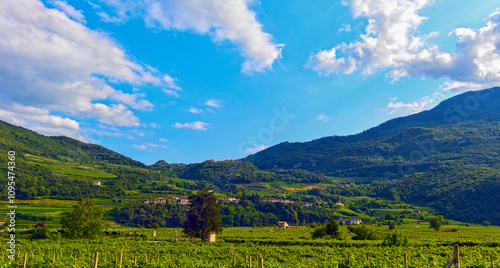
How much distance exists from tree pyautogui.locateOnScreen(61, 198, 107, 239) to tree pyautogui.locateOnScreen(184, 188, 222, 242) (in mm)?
12939

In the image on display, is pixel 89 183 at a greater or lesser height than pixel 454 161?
lesser

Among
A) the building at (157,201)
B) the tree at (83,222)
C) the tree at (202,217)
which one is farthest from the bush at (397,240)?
the building at (157,201)

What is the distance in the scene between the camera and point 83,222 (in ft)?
130

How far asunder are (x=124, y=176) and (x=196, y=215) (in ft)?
521

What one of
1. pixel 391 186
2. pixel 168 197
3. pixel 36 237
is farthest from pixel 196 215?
pixel 391 186

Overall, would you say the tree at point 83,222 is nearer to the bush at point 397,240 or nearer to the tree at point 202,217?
the tree at point 202,217

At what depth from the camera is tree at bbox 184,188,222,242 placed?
40.8 metres

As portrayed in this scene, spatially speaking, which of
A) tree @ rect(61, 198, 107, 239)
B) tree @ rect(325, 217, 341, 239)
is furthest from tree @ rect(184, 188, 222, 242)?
tree @ rect(325, 217, 341, 239)

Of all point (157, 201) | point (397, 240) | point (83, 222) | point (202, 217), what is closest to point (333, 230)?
point (397, 240)

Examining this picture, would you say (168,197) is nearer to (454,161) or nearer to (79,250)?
(79,250)

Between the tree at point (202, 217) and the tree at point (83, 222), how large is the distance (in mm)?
12939

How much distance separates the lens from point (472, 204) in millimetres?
119688

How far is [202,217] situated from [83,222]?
16477 mm

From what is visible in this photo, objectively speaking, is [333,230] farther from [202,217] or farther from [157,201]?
[157,201]
